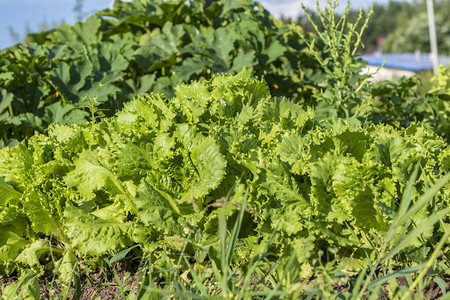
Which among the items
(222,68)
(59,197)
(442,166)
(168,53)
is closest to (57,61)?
(168,53)

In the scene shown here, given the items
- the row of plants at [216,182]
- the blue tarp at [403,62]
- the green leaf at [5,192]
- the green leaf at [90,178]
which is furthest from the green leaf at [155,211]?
the blue tarp at [403,62]

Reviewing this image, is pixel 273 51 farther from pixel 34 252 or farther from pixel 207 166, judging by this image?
pixel 34 252

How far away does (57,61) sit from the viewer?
4.64 metres

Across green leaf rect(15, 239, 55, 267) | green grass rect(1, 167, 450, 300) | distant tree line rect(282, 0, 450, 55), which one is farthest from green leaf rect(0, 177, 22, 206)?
distant tree line rect(282, 0, 450, 55)

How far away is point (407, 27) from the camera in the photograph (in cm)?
6419

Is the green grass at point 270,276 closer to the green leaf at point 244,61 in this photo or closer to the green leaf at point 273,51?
the green leaf at point 244,61

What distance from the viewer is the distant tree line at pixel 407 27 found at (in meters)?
58.0

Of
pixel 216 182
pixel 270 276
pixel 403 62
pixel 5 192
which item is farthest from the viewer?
pixel 403 62

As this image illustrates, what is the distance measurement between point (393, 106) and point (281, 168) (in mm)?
2690

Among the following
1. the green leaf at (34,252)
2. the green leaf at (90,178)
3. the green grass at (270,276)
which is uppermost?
the green leaf at (90,178)

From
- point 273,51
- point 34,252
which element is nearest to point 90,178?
point 34,252

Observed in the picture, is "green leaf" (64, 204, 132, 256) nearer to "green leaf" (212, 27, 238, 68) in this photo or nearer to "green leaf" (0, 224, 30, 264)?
"green leaf" (0, 224, 30, 264)

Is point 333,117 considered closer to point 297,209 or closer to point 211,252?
point 297,209

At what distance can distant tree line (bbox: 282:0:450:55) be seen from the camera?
57969 mm
